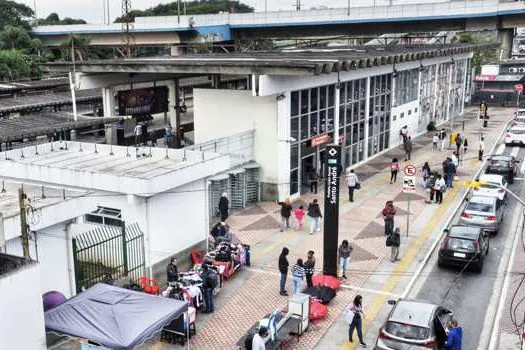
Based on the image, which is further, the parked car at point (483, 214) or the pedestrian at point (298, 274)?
the parked car at point (483, 214)

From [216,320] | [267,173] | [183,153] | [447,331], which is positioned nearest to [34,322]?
[216,320]

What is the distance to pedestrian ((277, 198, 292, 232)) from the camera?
74.7ft

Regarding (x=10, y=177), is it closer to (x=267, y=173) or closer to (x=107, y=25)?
(x=267, y=173)

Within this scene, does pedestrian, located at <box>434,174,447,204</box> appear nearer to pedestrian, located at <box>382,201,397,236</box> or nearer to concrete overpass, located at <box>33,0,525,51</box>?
pedestrian, located at <box>382,201,397,236</box>

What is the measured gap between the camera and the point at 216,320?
15.9 m

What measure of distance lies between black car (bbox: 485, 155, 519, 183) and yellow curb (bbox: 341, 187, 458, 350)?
4.17m

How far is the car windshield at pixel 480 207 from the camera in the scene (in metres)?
22.9

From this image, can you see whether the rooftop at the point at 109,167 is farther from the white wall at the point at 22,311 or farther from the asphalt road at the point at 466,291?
the asphalt road at the point at 466,291

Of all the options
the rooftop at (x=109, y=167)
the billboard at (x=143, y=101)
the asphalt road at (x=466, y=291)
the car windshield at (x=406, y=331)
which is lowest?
the asphalt road at (x=466, y=291)

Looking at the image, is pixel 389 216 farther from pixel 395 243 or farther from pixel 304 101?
pixel 304 101

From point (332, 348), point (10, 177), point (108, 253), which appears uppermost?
point (10, 177)

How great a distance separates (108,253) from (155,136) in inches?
803

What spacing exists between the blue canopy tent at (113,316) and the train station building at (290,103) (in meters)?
13.1

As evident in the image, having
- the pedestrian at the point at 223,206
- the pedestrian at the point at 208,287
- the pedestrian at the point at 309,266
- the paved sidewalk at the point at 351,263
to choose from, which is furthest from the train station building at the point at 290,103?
the pedestrian at the point at 208,287
